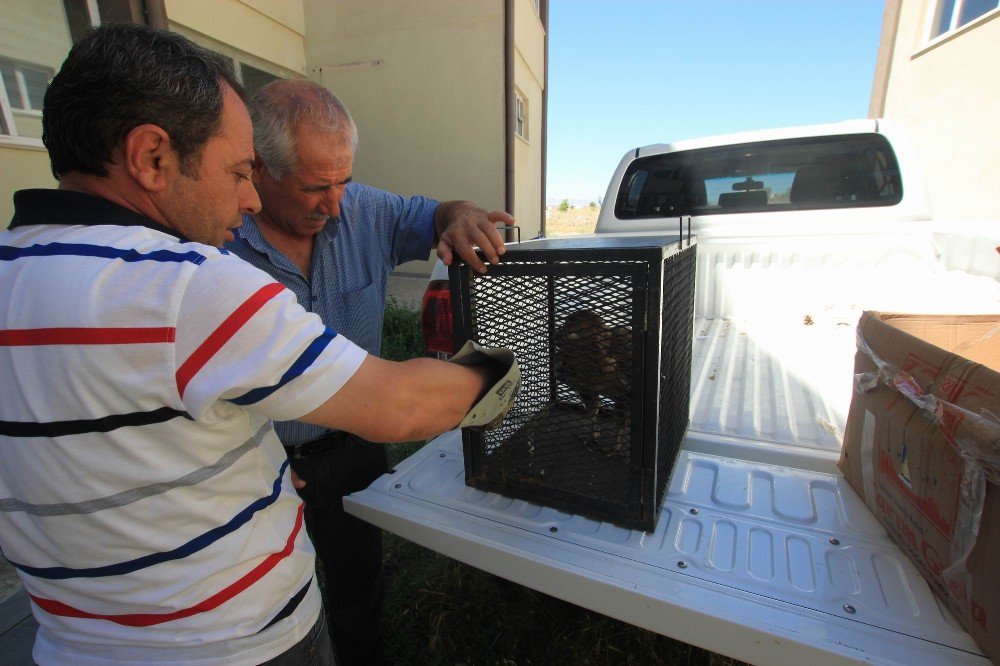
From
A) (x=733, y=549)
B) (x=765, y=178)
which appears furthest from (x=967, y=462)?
(x=765, y=178)

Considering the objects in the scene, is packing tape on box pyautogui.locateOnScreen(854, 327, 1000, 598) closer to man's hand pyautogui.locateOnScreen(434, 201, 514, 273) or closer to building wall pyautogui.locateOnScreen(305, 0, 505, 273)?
man's hand pyautogui.locateOnScreen(434, 201, 514, 273)

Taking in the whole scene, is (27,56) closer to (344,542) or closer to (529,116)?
(344,542)

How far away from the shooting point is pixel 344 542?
1775 mm

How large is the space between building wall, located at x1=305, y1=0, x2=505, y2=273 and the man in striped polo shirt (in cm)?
737

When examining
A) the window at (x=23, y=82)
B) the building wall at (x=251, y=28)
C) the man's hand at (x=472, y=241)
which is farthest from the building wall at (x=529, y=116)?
the man's hand at (x=472, y=241)

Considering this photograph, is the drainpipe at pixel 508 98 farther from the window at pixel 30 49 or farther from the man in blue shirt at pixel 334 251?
the man in blue shirt at pixel 334 251

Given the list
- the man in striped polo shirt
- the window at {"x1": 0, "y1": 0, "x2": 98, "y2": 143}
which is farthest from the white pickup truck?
the window at {"x1": 0, "y1": 0, "x2": 98, "y2": 143}

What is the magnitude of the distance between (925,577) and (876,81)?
12613mm

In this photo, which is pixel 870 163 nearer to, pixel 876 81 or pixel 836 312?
pixel 836 312

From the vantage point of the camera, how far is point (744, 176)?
10.7ft

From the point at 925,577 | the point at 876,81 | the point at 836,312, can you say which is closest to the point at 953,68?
the point at 876,81

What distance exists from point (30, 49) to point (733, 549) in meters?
6.05

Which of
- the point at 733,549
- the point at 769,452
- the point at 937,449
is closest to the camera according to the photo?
the point at 937,449

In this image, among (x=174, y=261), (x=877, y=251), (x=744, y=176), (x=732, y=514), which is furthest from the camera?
(x=744, y=176)
